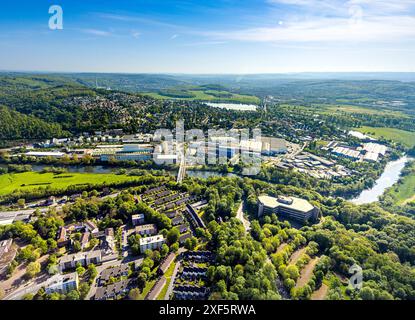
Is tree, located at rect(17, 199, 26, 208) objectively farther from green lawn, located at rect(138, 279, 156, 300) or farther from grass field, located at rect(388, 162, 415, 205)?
grass field, located at rect(388, 162, 415, 205)

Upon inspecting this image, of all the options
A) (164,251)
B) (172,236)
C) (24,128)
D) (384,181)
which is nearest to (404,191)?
(384,181)

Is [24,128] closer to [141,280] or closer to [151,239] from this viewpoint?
[151,239]

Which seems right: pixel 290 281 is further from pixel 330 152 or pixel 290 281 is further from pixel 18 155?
pixel 18 155

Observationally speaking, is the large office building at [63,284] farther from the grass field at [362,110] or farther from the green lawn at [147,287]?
the grass field at [362,110]

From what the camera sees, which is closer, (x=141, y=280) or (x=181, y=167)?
(x=141, y=280)
